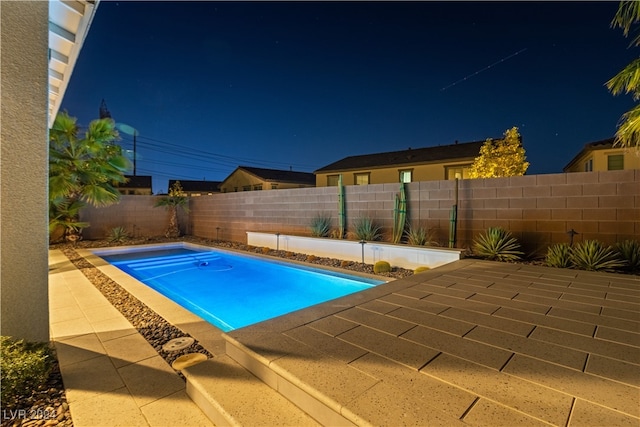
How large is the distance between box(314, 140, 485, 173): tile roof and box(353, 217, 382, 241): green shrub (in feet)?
32.1

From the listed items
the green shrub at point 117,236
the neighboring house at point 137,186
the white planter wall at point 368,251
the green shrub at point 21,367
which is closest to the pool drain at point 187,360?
the green shrub at point 21,367

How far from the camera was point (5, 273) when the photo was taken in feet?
7.07

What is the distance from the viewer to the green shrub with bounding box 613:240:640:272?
4.17 meters

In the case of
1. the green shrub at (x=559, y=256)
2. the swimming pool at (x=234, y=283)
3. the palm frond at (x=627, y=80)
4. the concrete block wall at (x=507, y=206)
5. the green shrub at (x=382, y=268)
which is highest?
the palm frond at (x=627, y=80)

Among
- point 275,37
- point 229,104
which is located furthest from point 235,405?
point 229,104

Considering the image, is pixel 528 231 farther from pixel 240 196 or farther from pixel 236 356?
pixel 240 196

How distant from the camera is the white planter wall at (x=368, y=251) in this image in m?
5.63

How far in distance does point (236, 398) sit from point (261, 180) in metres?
20.5

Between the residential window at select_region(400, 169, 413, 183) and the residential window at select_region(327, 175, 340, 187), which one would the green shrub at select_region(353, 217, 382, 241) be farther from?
the residential window at select_region(327, 175, 340, 187)

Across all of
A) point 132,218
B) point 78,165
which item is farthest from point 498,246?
A: point 132,218

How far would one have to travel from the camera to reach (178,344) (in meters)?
2.66

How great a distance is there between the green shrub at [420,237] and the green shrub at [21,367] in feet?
18.7

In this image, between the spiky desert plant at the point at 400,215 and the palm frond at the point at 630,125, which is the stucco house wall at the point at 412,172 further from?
the palm frond at the point at 630,125

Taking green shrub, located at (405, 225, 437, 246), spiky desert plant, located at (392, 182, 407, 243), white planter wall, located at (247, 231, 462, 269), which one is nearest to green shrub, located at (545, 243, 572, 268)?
white planter wall, located at (247, 231, 462, 269)
